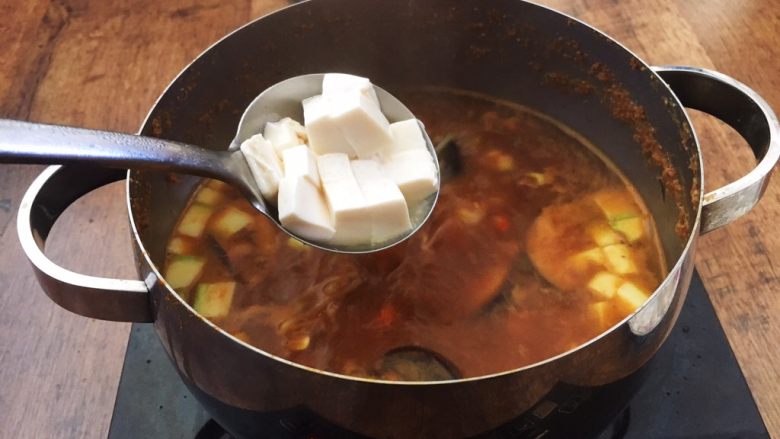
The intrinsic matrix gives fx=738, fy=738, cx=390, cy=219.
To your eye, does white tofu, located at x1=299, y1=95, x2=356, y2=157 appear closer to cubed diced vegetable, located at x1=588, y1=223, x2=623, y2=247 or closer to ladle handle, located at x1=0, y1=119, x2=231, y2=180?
ladle handle, located at x1=0, y1=119, x2=231, y2=180

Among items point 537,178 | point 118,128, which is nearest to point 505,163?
point 537,178

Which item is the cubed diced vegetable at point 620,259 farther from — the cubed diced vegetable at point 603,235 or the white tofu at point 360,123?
the white tofu at point 360,123

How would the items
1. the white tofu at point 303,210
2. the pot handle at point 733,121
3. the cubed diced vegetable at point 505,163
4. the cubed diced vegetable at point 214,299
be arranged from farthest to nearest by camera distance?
the cubed diced vegetable at point 505,163
the cubed diced vegetable at point 214,299
the white tofu at point 303,210
the pot handle at point 733,121

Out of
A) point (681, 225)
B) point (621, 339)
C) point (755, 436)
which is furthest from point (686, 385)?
point (621, 339)

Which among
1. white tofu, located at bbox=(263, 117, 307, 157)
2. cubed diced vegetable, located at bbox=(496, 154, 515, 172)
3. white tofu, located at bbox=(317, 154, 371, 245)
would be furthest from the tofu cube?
white tofu, located at bbox=(263, 117, 307, 157)

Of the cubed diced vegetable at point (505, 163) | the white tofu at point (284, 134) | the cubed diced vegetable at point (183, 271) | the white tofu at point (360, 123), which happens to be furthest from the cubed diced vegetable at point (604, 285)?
the cubed diced vegetable at point (183, 271)

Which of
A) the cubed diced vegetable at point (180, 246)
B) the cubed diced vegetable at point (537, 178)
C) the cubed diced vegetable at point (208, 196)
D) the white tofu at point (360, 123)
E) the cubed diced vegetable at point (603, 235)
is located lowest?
the cubed diced vegetable at point (180, 246)

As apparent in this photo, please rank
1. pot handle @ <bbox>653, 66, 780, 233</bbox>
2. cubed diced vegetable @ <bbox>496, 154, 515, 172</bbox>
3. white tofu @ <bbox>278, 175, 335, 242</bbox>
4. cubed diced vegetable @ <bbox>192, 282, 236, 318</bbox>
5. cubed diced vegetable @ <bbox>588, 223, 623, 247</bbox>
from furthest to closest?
1. cubed diced vegetable @ <bbox>496, 154, 515, 172</bbox>
2. cubed diced vegetable @ <bbox>588, 223, 623, 247</bbox>
3. cubed diced vegetable @ <bbox>192, 282, 236, 318</bbox>
4. white tofu @ <bbox>278, 175, 335, 242</bbox>
5. pot handle @ <bbox>653, 66, 780, 233</bbox>
